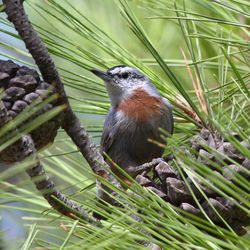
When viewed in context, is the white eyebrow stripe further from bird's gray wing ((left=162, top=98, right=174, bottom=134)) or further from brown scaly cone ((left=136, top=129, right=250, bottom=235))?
brown scaly cone ((left=136, top=129, right=250, bottom=235))

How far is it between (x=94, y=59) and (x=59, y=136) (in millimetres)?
1424

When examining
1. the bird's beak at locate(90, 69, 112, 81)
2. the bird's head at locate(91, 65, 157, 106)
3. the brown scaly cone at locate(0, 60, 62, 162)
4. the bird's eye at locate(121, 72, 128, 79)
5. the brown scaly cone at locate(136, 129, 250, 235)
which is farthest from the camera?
the bird's eye at locate(121, 72, 128, 79)

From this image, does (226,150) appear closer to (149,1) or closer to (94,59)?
(94,59)

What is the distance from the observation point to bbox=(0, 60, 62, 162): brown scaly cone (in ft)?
5.61

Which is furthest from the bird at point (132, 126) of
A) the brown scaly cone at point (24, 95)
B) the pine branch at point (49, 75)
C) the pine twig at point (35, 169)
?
the pine twig at point (35, 169)

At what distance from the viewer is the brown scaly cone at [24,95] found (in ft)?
5.61

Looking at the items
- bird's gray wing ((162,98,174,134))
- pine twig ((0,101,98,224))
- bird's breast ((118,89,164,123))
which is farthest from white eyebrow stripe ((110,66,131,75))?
pine twig ((0,101,98,224))

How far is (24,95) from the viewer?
1726mm

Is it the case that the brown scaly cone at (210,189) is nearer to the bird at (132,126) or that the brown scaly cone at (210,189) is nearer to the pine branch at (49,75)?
the pine branch at (49,75)

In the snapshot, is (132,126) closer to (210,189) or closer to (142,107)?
(142,107)

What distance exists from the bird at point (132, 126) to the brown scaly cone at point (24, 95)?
0.91m

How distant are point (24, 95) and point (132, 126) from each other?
1.18m

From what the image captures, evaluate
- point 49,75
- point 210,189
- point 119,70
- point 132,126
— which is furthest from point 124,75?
point 210,189

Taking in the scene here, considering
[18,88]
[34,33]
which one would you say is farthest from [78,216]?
[34,33]
